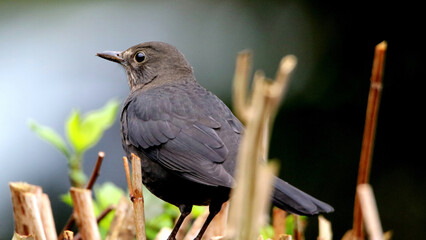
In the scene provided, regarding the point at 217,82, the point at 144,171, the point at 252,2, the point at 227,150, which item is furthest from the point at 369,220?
the point at 252,2

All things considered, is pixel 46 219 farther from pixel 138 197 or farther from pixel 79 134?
pixel 79 134

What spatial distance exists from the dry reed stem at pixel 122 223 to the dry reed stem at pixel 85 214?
0.11 m

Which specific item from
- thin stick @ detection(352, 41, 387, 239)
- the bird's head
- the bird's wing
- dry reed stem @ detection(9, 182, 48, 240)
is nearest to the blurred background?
the bird's head

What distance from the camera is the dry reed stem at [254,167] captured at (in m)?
1.47

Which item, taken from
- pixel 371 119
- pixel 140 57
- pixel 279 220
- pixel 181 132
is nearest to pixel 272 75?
pixel 140 57

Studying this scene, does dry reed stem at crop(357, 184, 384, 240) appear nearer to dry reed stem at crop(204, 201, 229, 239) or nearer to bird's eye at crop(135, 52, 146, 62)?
dry reed stem at crop(204, 201, 229, 239)

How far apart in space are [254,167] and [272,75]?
15.5 ft

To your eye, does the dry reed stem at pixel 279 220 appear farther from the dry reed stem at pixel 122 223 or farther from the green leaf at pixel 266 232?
the dry reed stem at pixel 122 223

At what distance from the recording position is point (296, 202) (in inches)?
97.3

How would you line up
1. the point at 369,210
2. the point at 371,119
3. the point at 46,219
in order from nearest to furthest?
the point at 369,210 → the point at 371,119 → the point at 46,219

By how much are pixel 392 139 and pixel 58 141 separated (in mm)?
3374

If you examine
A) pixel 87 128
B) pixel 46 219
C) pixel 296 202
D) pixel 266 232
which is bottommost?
pixel 46 219

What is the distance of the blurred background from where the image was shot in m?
5.75

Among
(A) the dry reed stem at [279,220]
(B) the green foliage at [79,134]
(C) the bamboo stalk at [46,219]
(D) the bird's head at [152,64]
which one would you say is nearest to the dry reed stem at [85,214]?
(C) the bamboo stalk at [46,219]
